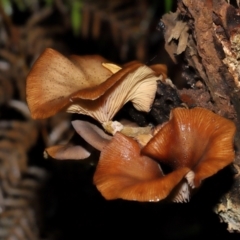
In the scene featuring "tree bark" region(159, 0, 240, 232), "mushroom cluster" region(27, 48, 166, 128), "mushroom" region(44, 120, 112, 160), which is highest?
"tree bark" region(159, 0, 240, 232)

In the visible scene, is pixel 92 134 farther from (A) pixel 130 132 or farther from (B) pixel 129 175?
(B) pixel 129 175

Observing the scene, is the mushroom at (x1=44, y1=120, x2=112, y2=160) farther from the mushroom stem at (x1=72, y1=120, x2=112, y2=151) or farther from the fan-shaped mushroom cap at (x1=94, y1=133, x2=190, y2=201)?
the fan-shaped mushroom cap at (x1=94, y1=133, x2=190, y2=201)

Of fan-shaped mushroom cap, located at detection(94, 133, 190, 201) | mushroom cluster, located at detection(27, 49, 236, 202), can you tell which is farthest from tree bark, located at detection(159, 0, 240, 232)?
fan-shaped mushroom cap, located at detection(94, 133, 190, 201)

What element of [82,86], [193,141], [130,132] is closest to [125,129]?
[130,132]

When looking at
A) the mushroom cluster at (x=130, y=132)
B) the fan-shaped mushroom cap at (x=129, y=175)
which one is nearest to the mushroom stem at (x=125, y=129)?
the mushroom cluster at (x=130, y=132)

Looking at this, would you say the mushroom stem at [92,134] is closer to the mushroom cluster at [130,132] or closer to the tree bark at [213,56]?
the mushroom cluster at [130,132]

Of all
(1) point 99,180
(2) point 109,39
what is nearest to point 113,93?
(1) point 99,180
